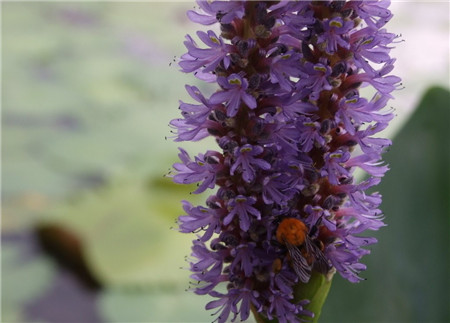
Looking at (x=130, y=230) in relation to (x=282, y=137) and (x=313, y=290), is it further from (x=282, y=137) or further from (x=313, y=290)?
(x=282, y=137)

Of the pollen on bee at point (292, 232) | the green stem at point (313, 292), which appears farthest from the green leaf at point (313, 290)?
the pollen on bee at point (292, 232)

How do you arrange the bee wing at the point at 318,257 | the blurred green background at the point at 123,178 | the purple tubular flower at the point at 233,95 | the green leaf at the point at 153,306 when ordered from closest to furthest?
1. the purple tubular flower at the point at 233,95
2. the bee wing at the point at 318,257
3. the blurred green background at the point at 123,178
4. the green leaf at the point at 153,306

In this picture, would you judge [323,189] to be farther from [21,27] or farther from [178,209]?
[21,27]

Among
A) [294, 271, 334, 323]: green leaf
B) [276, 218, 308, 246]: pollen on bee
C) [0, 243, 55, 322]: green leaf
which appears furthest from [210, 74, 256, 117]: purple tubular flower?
[0, 243, 55, 322]: green leaf

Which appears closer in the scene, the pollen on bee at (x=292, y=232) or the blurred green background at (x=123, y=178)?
the pollen on bee at (x=292, y=232)

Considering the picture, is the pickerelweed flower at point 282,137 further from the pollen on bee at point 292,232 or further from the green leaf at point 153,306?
the green leaf at point 153,306

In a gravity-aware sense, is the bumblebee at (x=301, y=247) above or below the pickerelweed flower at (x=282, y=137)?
below

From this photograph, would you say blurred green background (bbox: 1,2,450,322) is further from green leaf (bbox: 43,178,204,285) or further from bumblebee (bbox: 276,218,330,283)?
bumblebee (bbox: 276,218,330,283)

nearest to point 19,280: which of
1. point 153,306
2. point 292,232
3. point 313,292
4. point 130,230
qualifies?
point 130,230
